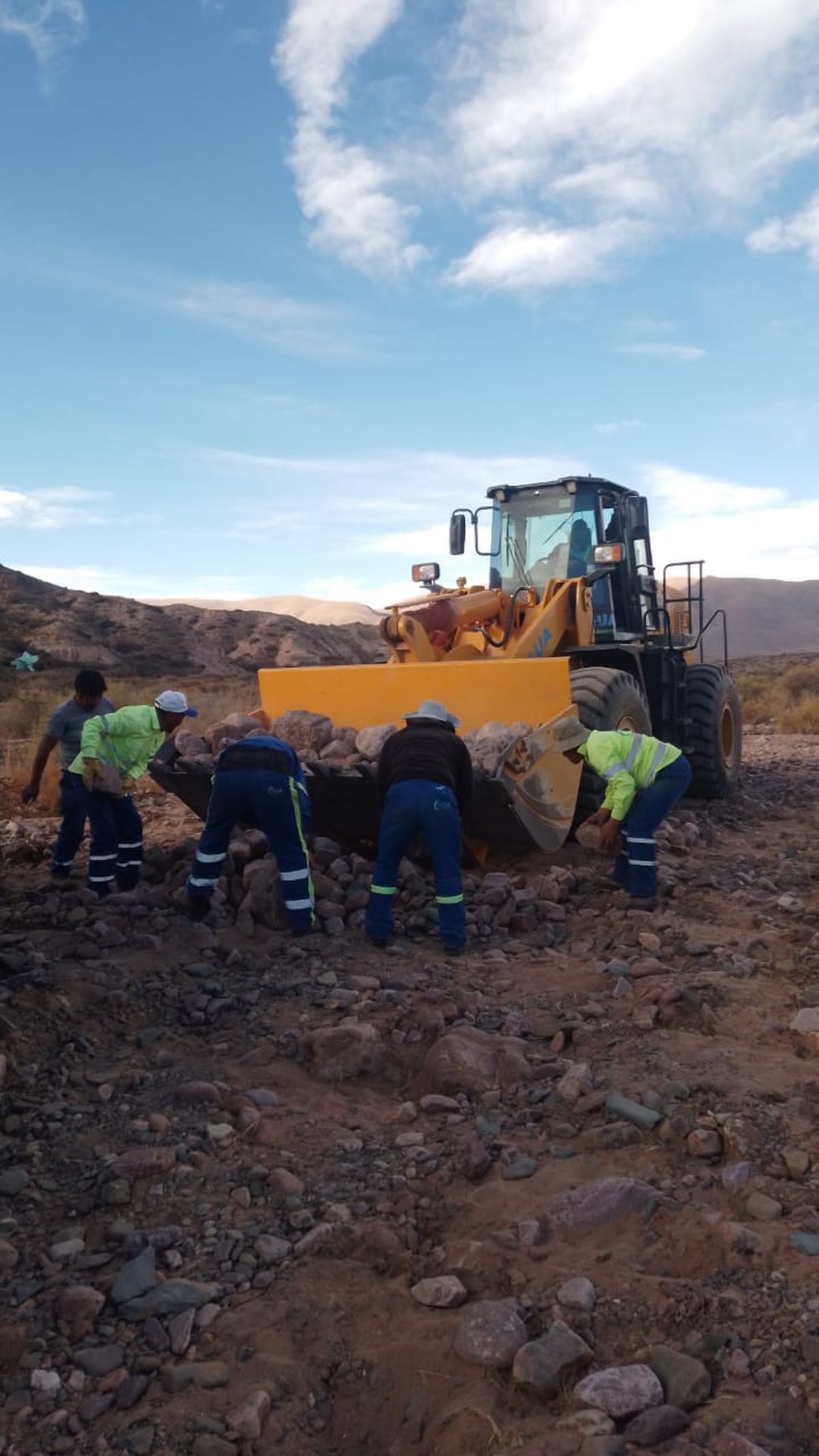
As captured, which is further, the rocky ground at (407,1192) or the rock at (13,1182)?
the rock at (13,1182)

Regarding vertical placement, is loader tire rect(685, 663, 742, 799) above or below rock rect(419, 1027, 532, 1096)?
above

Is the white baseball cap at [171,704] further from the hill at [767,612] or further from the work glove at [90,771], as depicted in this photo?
the hill at [767,612]

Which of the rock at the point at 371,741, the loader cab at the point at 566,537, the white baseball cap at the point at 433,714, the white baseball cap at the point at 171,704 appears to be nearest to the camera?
the white baseball cap at the point at 433,714

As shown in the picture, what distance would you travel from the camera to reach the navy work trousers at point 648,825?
6527 mm

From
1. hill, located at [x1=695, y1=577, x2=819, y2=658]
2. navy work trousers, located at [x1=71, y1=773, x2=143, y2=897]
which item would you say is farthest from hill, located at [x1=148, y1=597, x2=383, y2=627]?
navy work trousers, located at [x1=71, y1=773, x2=143, y2=897]

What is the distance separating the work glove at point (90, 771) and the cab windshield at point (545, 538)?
13.3 feet

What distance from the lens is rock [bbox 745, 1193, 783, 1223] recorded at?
9.74ft

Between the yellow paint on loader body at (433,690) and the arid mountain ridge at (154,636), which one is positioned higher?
the arid mountain ridge at (154,636)

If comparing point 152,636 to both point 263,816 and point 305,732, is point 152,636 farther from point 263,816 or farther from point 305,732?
point 263,816

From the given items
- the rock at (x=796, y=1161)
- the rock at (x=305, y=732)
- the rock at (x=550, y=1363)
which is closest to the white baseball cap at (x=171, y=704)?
the rock at (x=305, y=732)

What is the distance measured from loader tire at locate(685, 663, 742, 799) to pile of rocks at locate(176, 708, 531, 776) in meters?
3.72

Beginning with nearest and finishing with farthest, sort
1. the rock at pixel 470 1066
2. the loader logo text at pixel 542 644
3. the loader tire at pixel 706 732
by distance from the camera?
the rock at pixel 470 1066 < the loader logo text at pixel 542 644 < the loader tire at pixel 706 732

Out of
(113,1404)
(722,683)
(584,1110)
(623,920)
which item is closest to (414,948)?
(623,920)

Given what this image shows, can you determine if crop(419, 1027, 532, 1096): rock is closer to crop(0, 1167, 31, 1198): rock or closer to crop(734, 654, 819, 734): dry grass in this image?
crop(0, 1167, 31, 1198): rock
